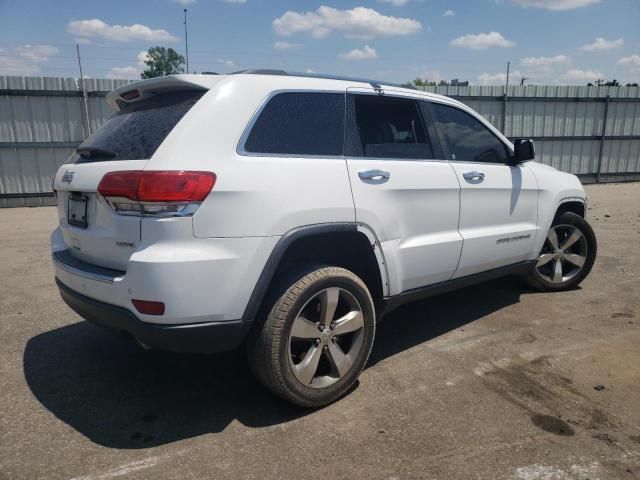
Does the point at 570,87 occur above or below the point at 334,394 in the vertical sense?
above

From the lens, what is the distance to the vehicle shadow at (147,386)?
281 centimetres

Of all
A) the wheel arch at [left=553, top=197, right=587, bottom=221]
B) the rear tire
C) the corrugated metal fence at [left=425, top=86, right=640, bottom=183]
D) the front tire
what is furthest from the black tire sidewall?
the corrugated metal fence at [left=425, top=86, right=640, bottom=183]

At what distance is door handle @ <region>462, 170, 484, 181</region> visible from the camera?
3.83 meters

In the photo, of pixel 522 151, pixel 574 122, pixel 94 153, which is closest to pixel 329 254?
pixel 94 153

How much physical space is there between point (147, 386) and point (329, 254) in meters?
1.45

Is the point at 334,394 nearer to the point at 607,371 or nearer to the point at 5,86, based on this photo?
the point at 607,371

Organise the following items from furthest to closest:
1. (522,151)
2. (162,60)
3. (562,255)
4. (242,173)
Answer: (162,60) → (562,255) → (522,151) → (242,173)

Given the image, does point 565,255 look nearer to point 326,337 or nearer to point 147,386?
point 326,337

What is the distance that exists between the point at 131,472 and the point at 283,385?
2.78 feet

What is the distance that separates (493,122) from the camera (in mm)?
15383

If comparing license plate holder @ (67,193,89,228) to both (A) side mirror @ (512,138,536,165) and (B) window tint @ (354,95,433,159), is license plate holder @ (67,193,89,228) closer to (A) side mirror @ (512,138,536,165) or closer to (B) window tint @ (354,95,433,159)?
(B) window tint @ (354,95,433,159)

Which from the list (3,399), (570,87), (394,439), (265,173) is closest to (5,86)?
(3,399)

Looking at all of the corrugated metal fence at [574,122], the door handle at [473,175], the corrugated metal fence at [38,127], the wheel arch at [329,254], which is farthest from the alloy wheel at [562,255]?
the corrugated metal fence at [38,127]

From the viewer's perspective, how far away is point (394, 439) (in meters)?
2.66
